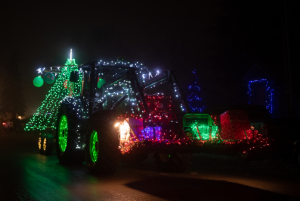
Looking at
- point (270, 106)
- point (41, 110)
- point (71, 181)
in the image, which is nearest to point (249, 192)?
point (71, 181)

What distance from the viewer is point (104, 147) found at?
820cm

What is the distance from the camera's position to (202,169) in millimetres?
10211

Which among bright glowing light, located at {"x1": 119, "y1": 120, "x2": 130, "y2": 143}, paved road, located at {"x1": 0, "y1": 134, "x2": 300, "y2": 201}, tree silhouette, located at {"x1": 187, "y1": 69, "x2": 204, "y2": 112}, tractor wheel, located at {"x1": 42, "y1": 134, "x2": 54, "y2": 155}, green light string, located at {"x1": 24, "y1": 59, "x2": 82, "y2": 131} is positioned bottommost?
paved road, located at {"x1": 0, "y1": 134, "x2": 300, "y2": 201}

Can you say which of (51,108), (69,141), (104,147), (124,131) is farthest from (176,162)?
(51,108)

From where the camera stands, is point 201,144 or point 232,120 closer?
point 201,144

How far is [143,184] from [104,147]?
1343 mm

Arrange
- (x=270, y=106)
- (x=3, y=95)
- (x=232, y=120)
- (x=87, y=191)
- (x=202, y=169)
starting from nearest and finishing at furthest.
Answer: (x=87, y=191)
(x=232, y=120)
(x=202, y=169)
(x=270, y=106)
(x=3, y=95)

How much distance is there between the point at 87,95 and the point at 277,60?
20.2 m

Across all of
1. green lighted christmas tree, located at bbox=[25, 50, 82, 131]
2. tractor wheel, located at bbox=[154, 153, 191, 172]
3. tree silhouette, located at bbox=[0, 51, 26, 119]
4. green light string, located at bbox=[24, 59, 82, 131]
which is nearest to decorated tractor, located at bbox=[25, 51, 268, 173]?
tractor wheel, located at bbox=[154, 153, 191, 172]

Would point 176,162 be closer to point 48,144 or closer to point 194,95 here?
point 48,144

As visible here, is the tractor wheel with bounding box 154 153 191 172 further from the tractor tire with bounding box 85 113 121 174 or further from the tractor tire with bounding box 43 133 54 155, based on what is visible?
the tractor tire with bounding box 43 133 54 155

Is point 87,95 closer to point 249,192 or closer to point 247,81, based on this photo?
point 249,192

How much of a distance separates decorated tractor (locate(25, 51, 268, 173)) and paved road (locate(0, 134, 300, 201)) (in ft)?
1.91

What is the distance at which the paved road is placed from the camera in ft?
21.2
